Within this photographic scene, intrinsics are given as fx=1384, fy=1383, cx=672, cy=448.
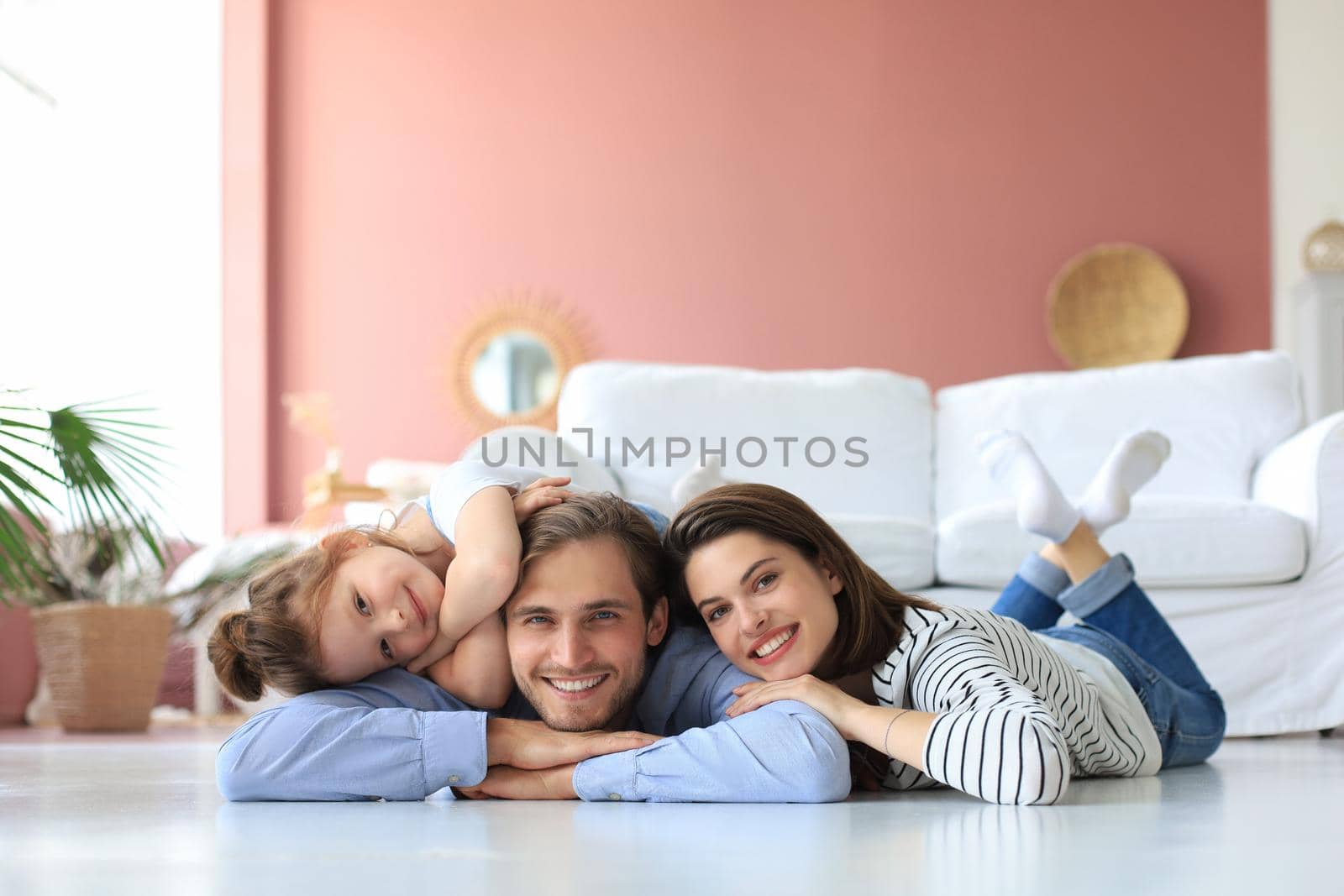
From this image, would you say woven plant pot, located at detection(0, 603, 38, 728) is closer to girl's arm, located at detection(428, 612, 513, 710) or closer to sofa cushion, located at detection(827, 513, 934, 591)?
sofa cushion, located at detection(827, 513, 934, 591)

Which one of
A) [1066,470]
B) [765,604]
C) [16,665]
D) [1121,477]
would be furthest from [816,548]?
[16,665]

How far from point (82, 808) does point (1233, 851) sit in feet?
3.88

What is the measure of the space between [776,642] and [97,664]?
2663 mm

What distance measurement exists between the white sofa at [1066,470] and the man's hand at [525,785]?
4.94 feet

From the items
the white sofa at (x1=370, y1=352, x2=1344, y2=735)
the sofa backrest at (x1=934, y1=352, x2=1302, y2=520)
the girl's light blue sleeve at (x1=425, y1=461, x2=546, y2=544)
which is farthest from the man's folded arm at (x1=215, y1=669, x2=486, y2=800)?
the sofa backrest at (x1=934, y1=352, x2=1302, y2=520)

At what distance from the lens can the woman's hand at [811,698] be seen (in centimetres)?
Result: 148

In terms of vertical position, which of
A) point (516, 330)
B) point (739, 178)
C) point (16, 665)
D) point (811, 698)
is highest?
point (739, 178)

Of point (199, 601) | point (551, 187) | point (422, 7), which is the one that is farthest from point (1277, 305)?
point (199, 601)

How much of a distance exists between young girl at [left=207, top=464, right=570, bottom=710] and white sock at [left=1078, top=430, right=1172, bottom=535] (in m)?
1.27

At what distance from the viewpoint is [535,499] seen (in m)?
1.67

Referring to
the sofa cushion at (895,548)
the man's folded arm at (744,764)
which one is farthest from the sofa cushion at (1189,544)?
the man's folded arm at (744,764)

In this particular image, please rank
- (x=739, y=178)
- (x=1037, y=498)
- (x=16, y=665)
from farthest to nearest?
1. (x=739, y=178)
2. (x=16, y=665)
3. (x=1037, y=498)

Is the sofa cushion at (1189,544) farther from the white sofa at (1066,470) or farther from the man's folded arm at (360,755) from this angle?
the man's folded arm at (360,755)

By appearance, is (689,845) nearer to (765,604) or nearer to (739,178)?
(765,604)
